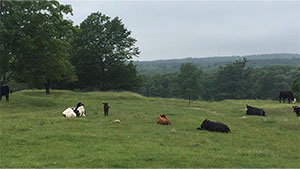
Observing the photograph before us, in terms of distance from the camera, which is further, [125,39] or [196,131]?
[125,39]

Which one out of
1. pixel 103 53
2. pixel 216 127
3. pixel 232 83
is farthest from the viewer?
pixel 232 83

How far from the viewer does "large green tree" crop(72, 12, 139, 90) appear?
59781 millimetres

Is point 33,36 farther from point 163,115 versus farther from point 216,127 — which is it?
point 216,127

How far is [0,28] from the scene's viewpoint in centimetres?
2695

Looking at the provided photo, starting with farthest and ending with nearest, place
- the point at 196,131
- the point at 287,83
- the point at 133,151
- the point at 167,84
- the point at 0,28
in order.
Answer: the point at 167,84, the point at 287,83, the point at 0,28, the point at 196,131, the point at 133,151

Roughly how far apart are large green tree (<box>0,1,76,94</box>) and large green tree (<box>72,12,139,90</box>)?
90.1 ft

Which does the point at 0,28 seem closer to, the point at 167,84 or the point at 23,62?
the point at 23,62

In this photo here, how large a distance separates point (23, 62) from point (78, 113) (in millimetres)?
11880

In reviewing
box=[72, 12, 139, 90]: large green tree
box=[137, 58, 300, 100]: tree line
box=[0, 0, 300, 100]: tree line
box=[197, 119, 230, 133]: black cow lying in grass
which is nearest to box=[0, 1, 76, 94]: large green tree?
box=[0, 0, 300, 100]: tree line

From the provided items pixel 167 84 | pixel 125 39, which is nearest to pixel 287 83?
pixel 167 84

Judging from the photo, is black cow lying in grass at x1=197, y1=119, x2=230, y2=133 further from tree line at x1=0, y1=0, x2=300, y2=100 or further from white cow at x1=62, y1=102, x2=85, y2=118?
tree line at x1=0, y1=0, x2=300, y2=100

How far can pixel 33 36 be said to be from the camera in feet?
98.7

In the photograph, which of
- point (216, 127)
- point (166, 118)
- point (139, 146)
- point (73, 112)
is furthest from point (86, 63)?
point (139, 146)

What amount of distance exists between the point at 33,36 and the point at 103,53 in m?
30.3
